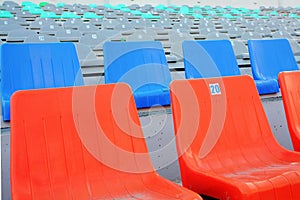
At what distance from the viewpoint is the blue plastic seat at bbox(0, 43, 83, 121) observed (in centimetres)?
88

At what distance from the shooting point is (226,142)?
674 millimetres

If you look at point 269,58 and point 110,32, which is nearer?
point 269,58

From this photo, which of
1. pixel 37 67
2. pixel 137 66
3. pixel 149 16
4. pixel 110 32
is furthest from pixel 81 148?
pixel 149 16

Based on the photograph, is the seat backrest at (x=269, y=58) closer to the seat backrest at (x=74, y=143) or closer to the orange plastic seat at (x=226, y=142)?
the orange plastic seat at (x=226, y=142)

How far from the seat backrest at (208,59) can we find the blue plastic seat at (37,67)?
0.37 m

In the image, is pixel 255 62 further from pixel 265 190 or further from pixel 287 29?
pixel 287 29

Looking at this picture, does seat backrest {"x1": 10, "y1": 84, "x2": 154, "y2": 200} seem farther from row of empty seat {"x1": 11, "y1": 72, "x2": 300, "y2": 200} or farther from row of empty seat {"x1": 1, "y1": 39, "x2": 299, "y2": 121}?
row of empty seat {"x1": 1, "y1": 39, "x2": 299, "y2": 121}

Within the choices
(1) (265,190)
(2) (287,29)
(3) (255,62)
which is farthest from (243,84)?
(2) (287,29)

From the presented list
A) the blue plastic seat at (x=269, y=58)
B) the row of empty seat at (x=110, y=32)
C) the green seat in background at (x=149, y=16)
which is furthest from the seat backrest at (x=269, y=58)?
the green seat in background at (x=149, y=16)

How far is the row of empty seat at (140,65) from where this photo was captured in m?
0.89

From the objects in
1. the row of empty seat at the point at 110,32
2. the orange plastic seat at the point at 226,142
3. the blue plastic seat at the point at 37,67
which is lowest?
the orange plastic seat at the point at 226,142

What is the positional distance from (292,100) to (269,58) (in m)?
0.53

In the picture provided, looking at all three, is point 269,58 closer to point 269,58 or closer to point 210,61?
point 269,58

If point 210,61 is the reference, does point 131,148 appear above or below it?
below
